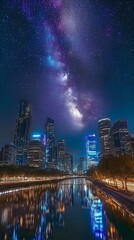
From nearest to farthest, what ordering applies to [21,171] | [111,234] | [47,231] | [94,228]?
[111,234], [47,231], [94,228], [21,171]

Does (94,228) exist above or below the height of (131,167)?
below

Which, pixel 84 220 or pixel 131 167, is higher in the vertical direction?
pixel 131 167

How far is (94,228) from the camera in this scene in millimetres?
20922

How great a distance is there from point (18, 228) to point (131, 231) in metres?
10.4

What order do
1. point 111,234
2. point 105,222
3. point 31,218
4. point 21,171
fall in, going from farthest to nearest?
point 21,171, point 31,218, point 105,222, point 111,234

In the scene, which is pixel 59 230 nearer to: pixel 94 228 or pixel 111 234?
pixel 94 228

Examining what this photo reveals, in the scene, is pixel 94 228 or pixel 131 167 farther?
pixel 131 167

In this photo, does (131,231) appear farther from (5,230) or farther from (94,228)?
(5,230)

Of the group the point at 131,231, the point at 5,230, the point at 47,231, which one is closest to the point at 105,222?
the point at 131,231

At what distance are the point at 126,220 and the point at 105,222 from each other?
2.38 m

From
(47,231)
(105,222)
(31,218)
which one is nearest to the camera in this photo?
(47,231)

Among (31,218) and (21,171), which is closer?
(31,218)

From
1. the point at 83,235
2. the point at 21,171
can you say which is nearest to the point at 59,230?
the point at 83,235

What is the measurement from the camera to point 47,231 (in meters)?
19.5
